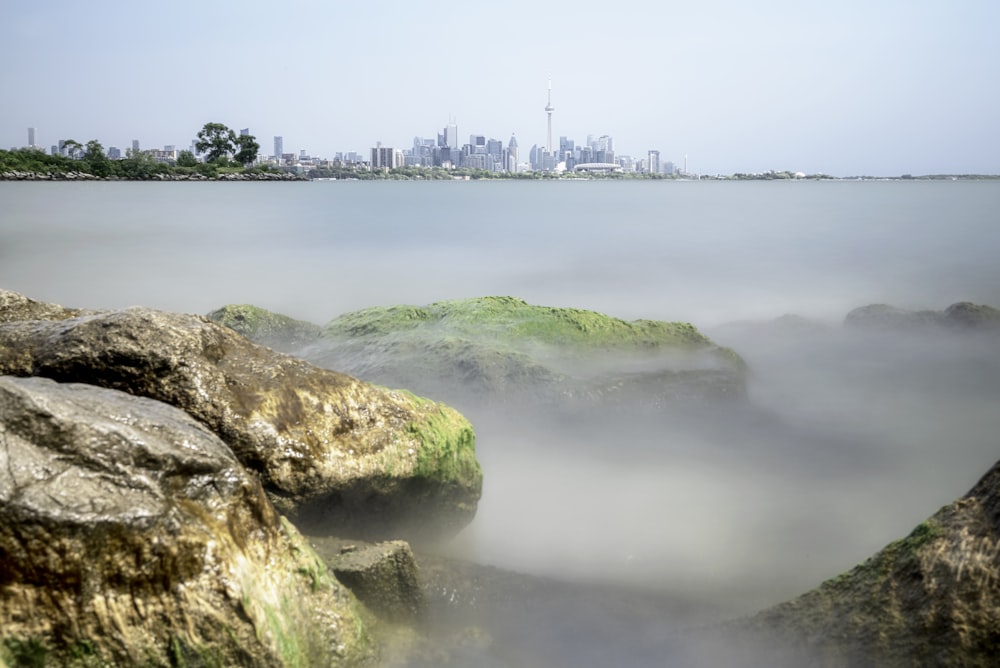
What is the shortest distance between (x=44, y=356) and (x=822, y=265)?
2535 centimetres

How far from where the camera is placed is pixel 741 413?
27.0ft

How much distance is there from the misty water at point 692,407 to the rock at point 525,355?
0.95 feet

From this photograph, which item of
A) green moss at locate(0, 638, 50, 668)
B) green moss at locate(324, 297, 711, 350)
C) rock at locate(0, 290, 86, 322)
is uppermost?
rock at locate(0, 290, 86, 322)

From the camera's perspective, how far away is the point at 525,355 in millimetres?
8109

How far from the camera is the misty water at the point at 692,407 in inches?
222

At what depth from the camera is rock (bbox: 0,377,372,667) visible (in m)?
2.59

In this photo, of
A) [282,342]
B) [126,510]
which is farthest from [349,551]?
[282,342]

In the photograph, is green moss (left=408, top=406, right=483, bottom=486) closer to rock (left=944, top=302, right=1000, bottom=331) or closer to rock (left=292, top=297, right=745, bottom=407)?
rock (left=292, top=297, right=745, bottom=407)

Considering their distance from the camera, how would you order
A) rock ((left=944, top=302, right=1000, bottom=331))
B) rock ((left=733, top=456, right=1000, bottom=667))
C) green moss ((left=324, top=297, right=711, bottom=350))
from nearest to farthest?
rock ((left=733, top=456, right=1000, bottom=667))
green moss ((left=324, top=297, right=711, bottom=350))
rock ((left=944, top=302, right=1000, bottom=331))

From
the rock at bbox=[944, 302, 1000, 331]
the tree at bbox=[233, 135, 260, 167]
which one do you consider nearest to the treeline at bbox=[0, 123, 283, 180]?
the tree at bbox=[233, 135, 260, 167]

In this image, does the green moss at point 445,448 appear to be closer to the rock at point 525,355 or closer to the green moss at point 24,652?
the green moss at point 24,652

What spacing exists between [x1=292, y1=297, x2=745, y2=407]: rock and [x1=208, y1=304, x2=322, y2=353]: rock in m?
0.53

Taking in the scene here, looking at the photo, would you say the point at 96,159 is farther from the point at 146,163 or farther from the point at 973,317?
the point at 973,317

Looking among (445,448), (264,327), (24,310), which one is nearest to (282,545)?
(445,448)
